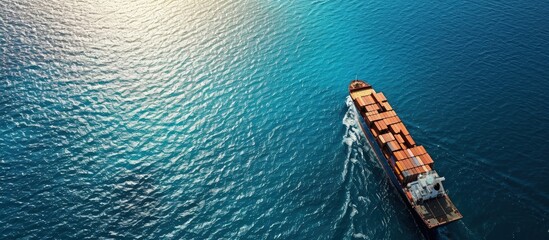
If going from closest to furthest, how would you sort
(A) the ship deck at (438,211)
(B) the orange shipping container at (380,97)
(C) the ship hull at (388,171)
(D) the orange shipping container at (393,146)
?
1. (A) the ship deck at (438,211)
2. (C) the ship hull at (388,171)
3. (D) the orange shipping container at (393,146)
4. (B) the orange shipping container at (380,97)

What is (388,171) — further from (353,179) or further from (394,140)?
(353,179)

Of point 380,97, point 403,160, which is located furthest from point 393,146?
point 380,97

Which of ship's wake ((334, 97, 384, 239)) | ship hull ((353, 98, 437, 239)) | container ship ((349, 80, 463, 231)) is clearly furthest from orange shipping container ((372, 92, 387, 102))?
ship's wake ((334, 97, 384, 239))

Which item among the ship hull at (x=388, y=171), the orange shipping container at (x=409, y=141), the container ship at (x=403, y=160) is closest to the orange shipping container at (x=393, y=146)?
the container ship at (x=403, y=160)

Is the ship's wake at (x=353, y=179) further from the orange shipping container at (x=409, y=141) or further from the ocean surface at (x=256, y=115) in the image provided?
the orange shipping container at (x=409, y=141)

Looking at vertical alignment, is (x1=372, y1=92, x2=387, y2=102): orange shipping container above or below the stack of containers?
above

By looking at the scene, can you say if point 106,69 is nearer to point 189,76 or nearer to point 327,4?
point 189,76

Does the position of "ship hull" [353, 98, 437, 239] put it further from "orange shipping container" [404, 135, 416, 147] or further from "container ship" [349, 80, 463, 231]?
"orange shipping container" [404, 135, 416, 147]
